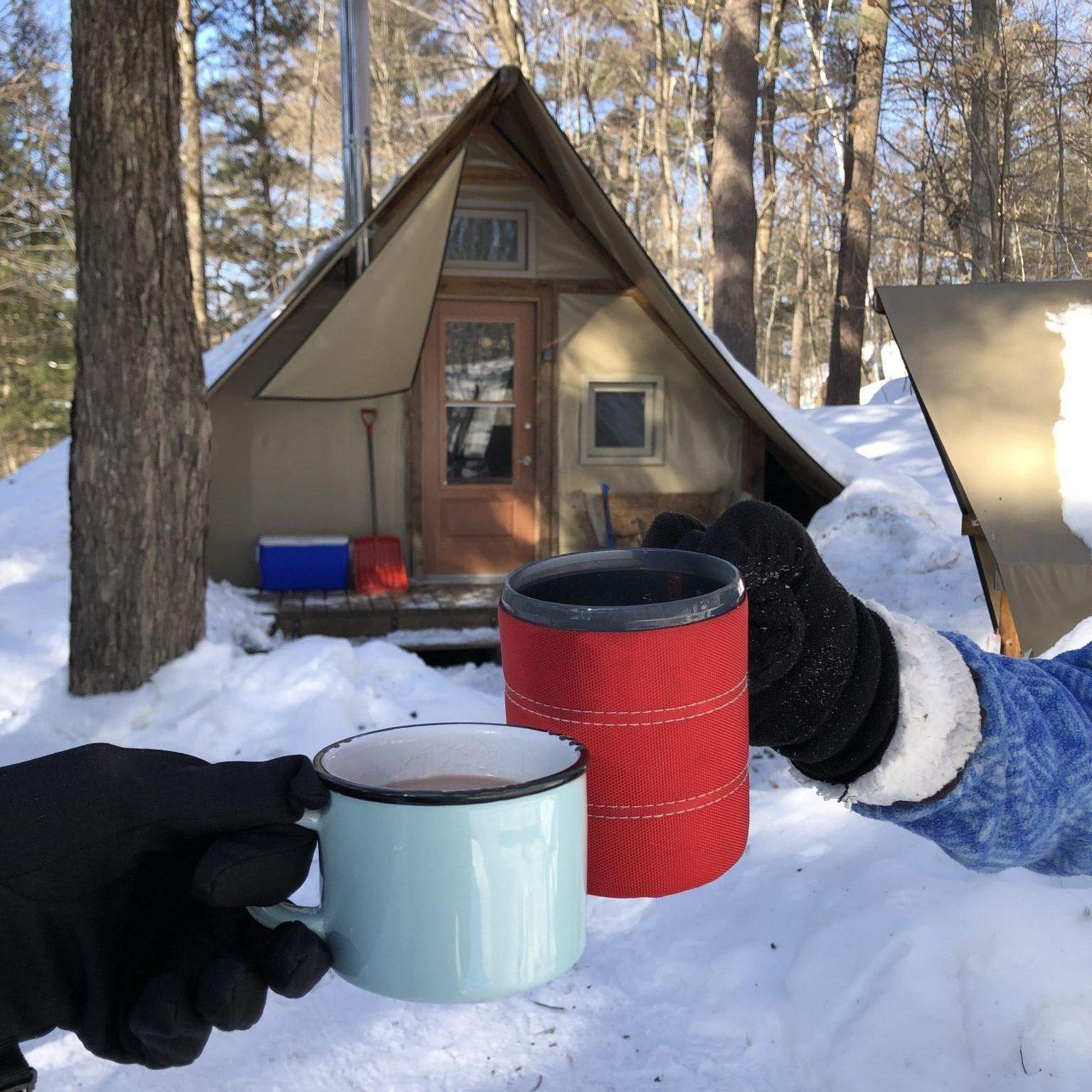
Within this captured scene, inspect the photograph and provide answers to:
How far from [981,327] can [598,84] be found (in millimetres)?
17091

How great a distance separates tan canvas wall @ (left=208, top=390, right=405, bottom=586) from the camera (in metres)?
7.24

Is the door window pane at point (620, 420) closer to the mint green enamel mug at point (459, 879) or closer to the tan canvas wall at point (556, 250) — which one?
the tan canvas wall at point (556, 250)

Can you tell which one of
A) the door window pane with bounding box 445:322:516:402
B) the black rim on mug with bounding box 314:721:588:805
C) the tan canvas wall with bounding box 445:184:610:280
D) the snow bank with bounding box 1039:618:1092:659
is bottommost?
the snow bank with bounding box 1039:618:1092:659

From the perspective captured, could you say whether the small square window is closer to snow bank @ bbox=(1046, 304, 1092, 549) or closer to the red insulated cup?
snow bank @ bbox=(1046, 304, 1092, 549)

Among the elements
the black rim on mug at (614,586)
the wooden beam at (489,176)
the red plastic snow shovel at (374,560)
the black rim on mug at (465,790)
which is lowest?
the red plastic snow shovel at (374,560)

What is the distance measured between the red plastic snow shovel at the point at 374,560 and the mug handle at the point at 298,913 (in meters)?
6.38

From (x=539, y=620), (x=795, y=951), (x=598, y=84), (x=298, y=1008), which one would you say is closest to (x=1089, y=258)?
(x=795, y=951)

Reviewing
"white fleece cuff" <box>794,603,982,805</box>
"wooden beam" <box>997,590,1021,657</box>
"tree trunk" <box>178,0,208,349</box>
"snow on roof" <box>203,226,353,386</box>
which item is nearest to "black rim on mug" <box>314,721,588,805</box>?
"white fleece cuff" <box>794,603,982,805</box>

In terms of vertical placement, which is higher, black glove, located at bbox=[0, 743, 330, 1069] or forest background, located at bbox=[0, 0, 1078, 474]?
forest background, located at bbox=[0, 0, 1078, 474]

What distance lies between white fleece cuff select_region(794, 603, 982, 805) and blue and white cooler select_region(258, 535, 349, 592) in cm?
643

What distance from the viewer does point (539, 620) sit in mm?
889

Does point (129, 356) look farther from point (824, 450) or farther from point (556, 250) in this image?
point (824, 450)

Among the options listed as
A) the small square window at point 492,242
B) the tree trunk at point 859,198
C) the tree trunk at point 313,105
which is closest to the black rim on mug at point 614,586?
the small square window at point 492,242

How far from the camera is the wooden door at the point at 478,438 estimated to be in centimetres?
758
